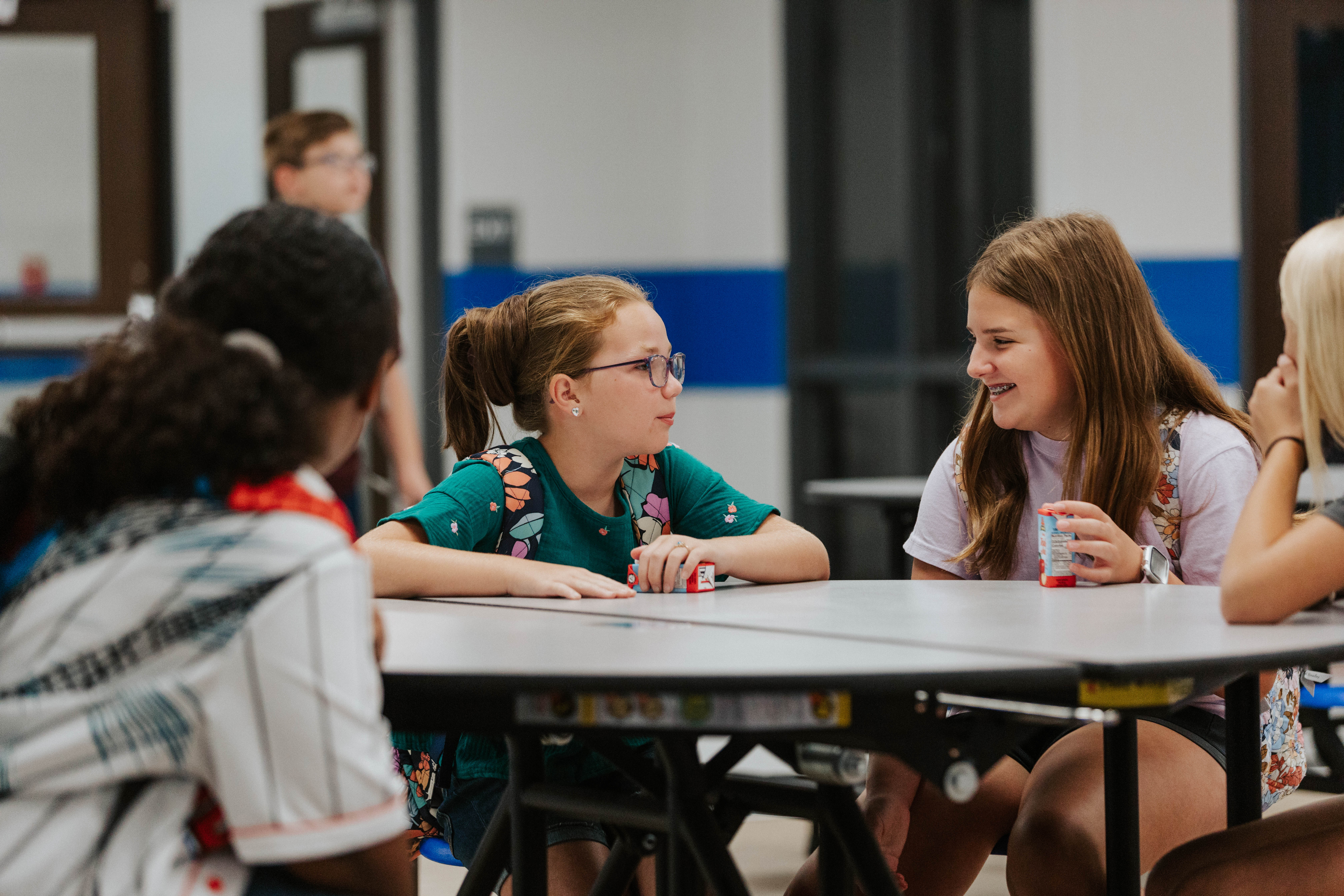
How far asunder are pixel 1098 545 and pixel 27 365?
5.26 meters

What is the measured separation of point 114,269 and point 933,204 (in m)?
3.31

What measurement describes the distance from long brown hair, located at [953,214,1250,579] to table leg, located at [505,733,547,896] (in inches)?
30.4

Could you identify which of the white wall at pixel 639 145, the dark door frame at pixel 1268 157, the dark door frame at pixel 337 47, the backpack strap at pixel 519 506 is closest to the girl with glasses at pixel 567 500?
the backpack strap at pixel 519 506

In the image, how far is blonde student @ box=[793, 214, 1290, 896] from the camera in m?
1.68

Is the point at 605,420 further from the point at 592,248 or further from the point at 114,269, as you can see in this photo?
the point at 114,269

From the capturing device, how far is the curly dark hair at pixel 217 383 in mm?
1037

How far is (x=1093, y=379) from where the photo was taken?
1.97m

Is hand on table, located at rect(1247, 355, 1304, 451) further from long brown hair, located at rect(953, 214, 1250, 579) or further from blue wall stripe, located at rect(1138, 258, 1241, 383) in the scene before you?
blue wall stripe, located at rect(1138, 258, 1241, 383)

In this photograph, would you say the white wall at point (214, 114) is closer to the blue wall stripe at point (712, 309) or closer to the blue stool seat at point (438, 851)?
the blue wall stripe at point (712, 309)

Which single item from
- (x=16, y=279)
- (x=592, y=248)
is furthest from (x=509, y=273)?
(x=16, y=279)

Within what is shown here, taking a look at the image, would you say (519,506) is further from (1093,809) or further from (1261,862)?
(1261,862)

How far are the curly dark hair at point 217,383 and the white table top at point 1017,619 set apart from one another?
52cm

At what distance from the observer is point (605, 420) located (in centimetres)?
201

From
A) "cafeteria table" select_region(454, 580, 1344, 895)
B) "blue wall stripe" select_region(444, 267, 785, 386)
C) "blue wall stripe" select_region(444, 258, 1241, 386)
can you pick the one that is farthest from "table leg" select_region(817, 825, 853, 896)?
"blue wall stripe" select_region(444, 267, 785, 386)
